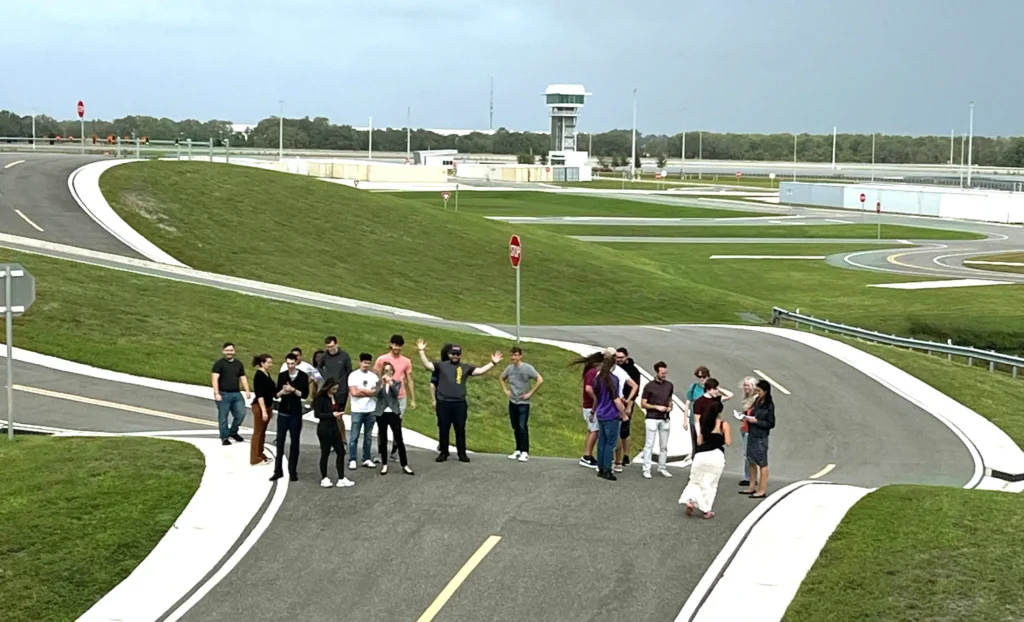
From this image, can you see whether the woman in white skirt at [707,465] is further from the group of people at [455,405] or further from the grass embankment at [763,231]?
the grass embankment at [763,231]

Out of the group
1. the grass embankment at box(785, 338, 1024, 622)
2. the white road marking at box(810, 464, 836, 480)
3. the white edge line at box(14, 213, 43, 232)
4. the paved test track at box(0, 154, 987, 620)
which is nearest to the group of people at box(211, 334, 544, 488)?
the paved test track at box(0, 154, 987, 620)

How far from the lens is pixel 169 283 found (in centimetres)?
3284

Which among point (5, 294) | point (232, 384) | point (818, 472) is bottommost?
point (818, 472)

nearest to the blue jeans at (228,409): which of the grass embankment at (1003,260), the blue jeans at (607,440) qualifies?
the blue jeans at (607,440)

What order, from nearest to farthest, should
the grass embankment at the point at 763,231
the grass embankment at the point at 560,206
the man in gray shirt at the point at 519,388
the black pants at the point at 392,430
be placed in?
the black pants at the point at 392,430 < the man in gray shirt at the point at 519,388 < the grass embankment at the point at 763,231 < the grass embankment at the point at 560,206

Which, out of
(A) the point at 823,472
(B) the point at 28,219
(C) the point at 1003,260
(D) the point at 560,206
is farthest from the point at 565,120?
(A) the point at 823,472

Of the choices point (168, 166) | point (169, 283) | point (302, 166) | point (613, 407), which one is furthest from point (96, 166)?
point (302, 166)

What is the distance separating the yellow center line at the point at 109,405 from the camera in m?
20.6

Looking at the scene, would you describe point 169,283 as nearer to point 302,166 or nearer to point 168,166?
point 168,166

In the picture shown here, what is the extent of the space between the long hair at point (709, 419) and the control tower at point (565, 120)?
162001mm

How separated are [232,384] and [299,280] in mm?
23529

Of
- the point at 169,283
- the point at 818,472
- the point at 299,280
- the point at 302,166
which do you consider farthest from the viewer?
the point at 302,166

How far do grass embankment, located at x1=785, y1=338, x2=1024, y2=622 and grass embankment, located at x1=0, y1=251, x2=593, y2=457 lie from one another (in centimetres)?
833

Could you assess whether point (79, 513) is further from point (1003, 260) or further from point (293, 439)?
point (1003, 260)
